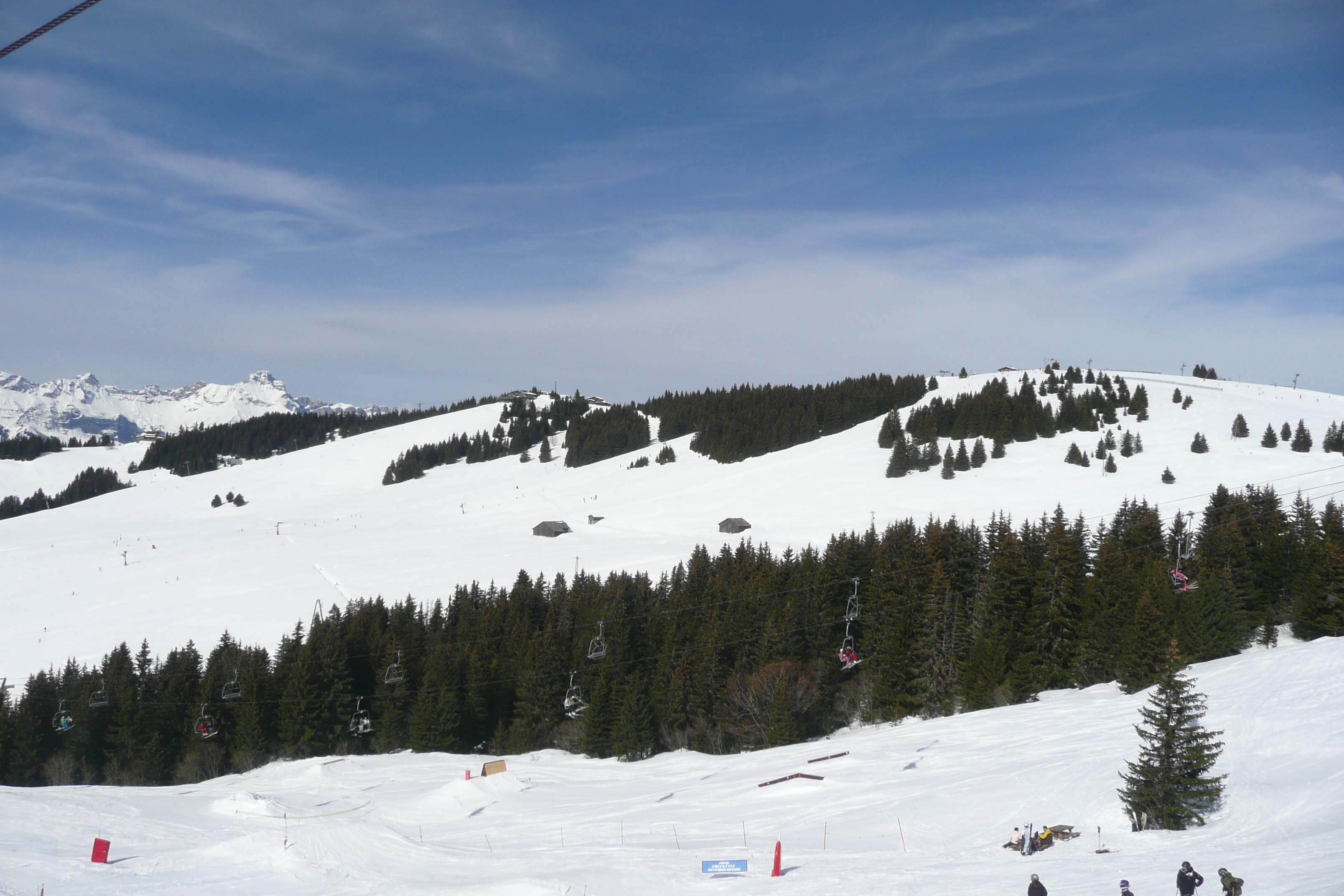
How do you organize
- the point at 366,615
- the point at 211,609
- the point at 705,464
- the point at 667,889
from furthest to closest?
the point at 705,464 → the point at 211,609 → the point at 366,615 → the point at 667,889

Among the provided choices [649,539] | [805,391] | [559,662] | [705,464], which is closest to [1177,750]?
[559,662]

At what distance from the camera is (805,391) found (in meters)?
144

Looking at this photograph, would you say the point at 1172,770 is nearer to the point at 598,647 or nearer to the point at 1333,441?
the point at 598,647

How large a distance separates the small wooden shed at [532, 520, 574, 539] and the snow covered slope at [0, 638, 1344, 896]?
46.6 m

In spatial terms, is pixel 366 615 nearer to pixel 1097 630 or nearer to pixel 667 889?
pixel 667 889

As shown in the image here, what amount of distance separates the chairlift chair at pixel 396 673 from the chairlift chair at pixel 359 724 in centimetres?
277

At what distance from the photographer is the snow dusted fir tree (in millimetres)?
20938

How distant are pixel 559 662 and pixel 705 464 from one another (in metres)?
68.0

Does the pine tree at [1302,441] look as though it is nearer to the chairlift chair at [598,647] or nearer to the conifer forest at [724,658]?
the conifer forest at [724,658]

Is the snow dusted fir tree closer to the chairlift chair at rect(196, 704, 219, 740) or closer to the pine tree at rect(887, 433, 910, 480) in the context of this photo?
the chairlift chair at rect(196, 704, 219, 740)

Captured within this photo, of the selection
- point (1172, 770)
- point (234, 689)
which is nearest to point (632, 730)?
point (234, 689)

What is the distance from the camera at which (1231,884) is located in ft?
47.0

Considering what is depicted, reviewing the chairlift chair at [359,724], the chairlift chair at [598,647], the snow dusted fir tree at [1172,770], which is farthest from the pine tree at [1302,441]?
the chairlift chair at [359,724]

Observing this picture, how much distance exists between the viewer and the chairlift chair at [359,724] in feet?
165
